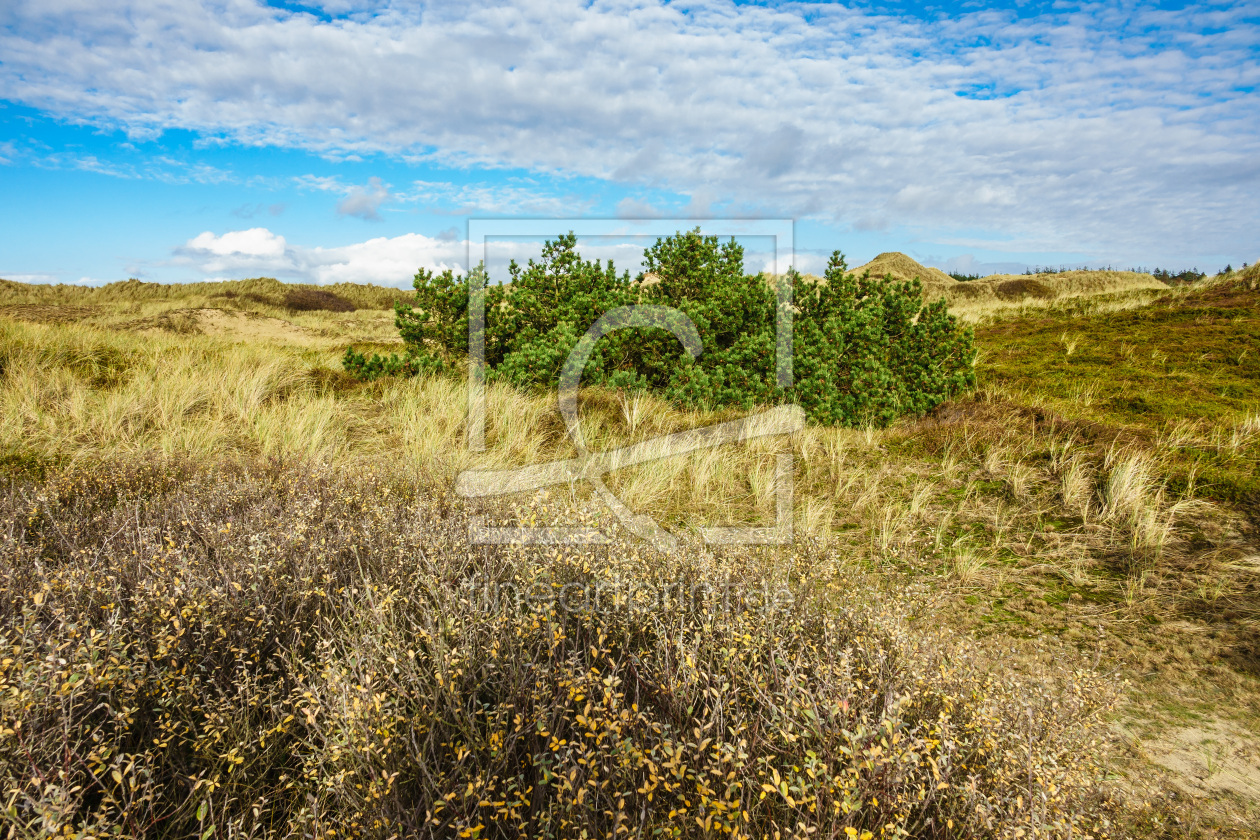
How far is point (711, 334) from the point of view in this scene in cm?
819

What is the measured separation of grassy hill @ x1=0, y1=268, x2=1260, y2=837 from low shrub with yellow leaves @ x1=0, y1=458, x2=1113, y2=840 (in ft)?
0.08

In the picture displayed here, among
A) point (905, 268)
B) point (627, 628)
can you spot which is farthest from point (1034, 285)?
point (627, 628)

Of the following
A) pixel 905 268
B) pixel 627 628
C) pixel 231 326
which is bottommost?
pixel 627 628

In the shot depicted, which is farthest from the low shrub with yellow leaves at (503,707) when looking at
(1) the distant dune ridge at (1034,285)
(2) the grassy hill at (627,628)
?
(1) the distant dune ridge at (1034,285)

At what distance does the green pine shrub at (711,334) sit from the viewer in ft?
25.4

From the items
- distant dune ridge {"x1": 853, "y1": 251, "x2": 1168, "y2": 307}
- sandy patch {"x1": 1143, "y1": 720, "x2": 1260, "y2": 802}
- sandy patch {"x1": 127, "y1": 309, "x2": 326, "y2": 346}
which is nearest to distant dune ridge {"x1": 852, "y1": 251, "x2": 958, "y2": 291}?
distant dune ridge {"x1": 853, "y1": 251, "x2": 1168, "y2": 307}

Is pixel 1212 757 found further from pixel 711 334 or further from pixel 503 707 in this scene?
pixel 711 334

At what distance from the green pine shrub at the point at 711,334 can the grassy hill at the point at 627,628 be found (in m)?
0.57

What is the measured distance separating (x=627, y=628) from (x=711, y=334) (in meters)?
6.19

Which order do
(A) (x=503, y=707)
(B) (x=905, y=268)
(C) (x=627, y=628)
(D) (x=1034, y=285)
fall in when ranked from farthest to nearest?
(B) (x=905, y=268), (D) (x=1034, y=285), (C) (x=627, y=628), (A) (x=503, y=707)

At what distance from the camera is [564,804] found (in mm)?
1709

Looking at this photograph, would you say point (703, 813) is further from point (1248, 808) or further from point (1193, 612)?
point (1193, 612)

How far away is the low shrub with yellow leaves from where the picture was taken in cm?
170

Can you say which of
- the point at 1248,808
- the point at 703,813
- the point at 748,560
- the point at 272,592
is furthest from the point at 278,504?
the point at 1248,808
